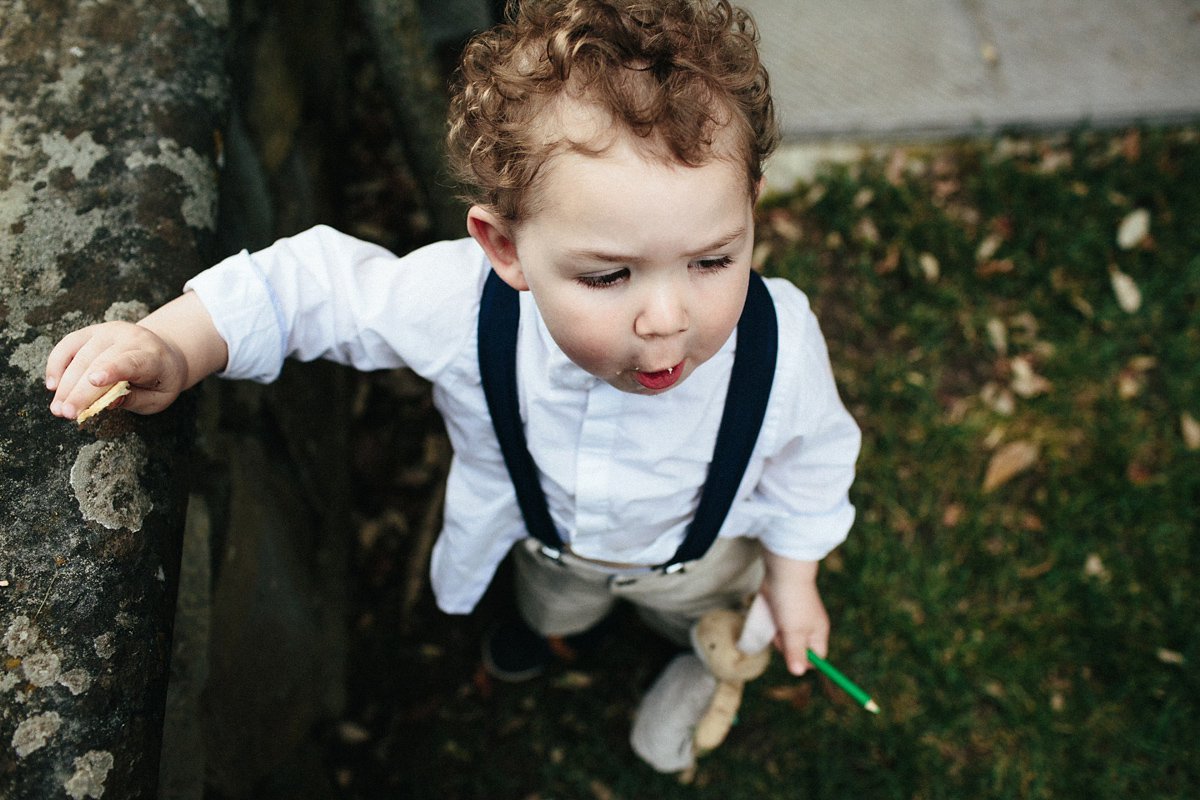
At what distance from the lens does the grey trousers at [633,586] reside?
180 cm

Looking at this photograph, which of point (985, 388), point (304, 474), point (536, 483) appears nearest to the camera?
point (536, 483)

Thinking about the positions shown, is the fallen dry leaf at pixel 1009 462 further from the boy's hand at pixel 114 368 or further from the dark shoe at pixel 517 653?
the boy's hand at pixel 114 368

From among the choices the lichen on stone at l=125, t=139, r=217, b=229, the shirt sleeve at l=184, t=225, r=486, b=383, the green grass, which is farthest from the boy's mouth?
the green grass

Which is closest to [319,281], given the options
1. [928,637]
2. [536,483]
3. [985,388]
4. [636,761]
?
[536,483]

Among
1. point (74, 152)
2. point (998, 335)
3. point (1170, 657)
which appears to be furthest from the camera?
point (998, 335)

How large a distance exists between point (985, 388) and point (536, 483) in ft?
6.52

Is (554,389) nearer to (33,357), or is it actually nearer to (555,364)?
(555,364)

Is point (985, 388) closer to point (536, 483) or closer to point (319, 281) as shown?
point (536, 483)

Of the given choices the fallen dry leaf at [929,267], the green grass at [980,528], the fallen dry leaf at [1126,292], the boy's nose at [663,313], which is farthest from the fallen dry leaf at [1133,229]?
the boy's nose at [663,313]

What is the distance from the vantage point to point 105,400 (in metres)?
1.05

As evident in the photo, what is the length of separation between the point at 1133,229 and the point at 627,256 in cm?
281

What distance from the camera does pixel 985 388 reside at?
289 cm

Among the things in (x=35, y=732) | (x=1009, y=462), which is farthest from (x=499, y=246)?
(x=1009, y=462)

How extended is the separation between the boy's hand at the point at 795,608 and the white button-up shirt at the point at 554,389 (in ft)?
0.33
